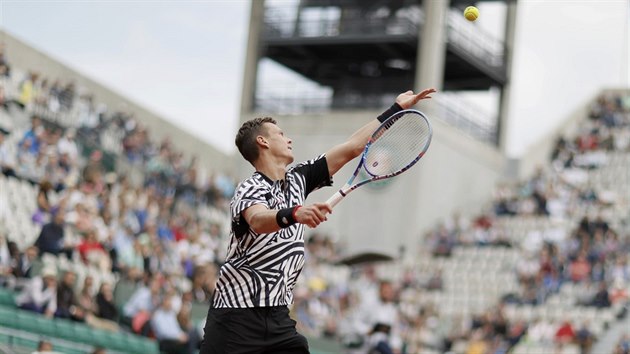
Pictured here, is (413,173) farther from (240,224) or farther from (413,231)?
(240,224)

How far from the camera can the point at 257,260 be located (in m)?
6.62

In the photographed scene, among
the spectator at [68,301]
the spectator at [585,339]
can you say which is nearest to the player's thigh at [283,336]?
the spectator at [68,301]

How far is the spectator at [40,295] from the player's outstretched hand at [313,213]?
848cm

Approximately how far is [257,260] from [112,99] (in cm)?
2096

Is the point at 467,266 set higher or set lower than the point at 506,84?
lower

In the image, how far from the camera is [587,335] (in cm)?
2347

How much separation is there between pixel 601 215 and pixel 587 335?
643 centimetres

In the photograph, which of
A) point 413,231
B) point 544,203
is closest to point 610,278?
point 544,203

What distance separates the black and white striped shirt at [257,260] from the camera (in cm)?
660

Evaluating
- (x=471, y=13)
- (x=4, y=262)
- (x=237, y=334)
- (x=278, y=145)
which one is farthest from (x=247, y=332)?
(x=4, y=262)

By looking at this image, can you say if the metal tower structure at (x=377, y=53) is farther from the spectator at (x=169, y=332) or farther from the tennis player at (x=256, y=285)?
the tennis player at (x=256, y=285)

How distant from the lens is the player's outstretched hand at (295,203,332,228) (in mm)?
5969

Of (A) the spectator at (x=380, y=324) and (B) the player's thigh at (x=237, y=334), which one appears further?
(A) the spectator at (x=380, y=324)

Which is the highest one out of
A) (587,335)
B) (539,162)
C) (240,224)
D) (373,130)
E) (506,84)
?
(506,84)
